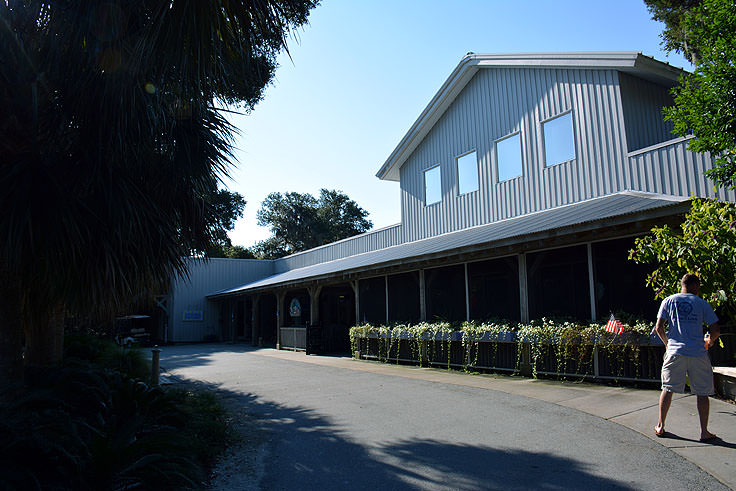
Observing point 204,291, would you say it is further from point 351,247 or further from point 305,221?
point 305,221

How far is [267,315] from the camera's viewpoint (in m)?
27.5

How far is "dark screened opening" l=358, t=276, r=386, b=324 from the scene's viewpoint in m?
15.5

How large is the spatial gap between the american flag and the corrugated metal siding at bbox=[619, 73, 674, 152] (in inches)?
180

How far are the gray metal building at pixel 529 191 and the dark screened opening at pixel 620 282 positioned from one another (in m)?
0.02

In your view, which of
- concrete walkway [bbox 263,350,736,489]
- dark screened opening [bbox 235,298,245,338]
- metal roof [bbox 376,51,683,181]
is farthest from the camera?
dark screened opening [bbox 235,298,245,338]

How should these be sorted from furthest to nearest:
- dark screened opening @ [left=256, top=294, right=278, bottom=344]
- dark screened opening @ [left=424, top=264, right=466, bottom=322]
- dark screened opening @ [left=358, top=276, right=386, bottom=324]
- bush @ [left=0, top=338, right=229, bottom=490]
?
dark screened opening @ [left=256, top=294, right=278, bottom=344], dark screened opening @ [left=358, top=276, right=386, bottom=324], dark screened opening @ [left=424, top=264, right=466, bottom=322], bush @ [left=0, top=338, right=229, bottom=490]

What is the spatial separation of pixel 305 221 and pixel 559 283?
44.3m

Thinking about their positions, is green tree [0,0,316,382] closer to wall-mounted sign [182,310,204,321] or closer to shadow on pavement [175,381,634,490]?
shadow on pavement [175,381,634,490]

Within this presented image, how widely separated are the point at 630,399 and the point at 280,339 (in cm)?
1563

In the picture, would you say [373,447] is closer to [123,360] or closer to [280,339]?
[123,360]

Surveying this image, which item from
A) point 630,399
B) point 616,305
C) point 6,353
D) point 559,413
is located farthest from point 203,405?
point 616,305

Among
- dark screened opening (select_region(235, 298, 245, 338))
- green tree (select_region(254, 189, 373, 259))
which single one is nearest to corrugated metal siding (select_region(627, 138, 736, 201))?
dark screened opening (select_region(235, 298, 245, 338))

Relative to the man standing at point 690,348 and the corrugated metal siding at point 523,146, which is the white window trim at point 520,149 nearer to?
the corrugated metal siding at point 523,146

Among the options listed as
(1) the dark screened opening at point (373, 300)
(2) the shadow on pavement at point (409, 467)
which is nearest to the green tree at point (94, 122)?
(2) the shadow on pavement at point (409, 467)
